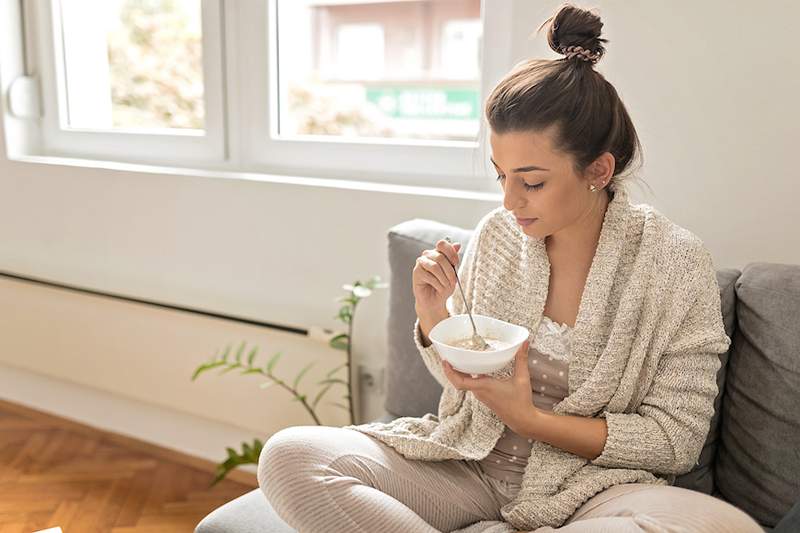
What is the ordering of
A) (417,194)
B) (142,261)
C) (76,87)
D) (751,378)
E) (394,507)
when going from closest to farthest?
(394,507)
(751,378)
(417,194)
(142,261)
(76,87)

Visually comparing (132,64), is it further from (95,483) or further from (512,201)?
(512,201)

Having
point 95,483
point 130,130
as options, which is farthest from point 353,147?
point 95,483

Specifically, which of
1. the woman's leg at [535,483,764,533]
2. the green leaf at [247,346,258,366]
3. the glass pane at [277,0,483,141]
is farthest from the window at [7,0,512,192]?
the woman's leg at [535,483,764,533]

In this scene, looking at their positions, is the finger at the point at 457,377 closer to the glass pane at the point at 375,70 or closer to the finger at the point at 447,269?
the finger at the point at 447,269

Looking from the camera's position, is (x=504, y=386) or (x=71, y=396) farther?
(x=71, y=396)

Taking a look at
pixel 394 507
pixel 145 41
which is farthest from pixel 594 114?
pixel 145 41

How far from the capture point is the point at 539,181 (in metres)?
1.28

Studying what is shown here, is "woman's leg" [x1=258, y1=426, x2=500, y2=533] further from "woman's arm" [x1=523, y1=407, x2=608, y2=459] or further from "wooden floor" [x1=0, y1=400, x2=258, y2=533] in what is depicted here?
"wooden floor" [x1=0, y1=400, x2=258, y2=533]

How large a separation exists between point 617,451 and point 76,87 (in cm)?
228

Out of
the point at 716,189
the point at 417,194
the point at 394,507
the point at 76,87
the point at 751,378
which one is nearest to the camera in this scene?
the point at 394,507

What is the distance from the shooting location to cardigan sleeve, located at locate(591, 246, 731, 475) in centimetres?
127

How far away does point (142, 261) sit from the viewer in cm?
250

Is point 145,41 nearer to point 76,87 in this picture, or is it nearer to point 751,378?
point 76,87

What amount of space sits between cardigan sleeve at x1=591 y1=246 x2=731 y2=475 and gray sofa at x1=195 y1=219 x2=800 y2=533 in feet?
0.43
